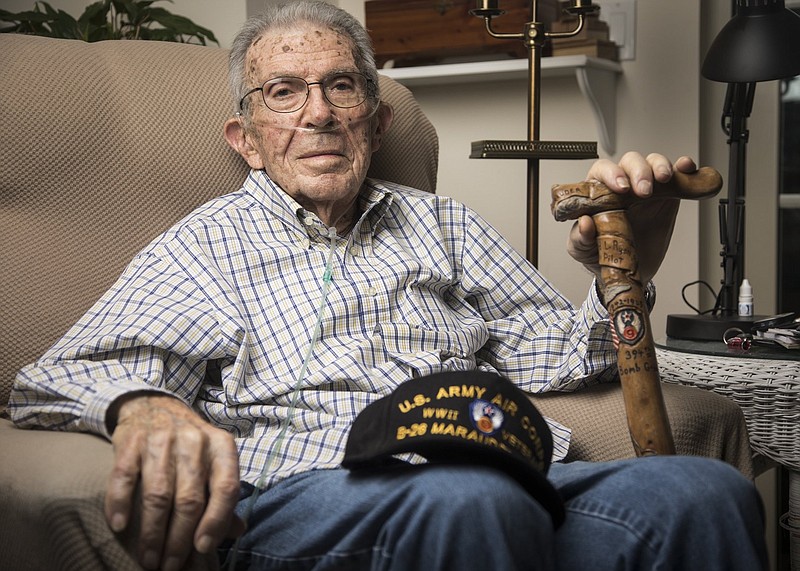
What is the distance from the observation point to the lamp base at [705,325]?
155 centimetres

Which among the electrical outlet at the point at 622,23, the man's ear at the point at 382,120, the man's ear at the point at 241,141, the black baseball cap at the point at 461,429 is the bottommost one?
the black baseball cap at the point at 461,429

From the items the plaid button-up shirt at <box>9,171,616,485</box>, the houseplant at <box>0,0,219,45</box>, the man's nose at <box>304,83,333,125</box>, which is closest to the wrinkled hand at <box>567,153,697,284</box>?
the plaid button-up shirt at <box>9,171,616,485</box>

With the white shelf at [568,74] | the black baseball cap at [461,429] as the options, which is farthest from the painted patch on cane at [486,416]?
the white shelf at [568,74]

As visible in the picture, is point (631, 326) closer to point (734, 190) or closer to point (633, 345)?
point (633, 345)

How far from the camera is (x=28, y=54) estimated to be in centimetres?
133

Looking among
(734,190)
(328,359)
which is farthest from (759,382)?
(328,359)

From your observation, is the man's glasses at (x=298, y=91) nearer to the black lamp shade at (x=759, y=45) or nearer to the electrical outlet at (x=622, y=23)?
the black lamp shade at (x=759, y=45)

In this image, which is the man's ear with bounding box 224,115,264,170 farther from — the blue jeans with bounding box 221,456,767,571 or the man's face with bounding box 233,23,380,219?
the blue jeans with bounding box 221,456,767,571

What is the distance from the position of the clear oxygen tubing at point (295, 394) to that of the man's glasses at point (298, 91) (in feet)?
0.58

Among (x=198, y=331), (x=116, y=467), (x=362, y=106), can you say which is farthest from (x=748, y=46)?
(x=116, y=467)

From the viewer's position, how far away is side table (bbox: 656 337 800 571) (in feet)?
4.58

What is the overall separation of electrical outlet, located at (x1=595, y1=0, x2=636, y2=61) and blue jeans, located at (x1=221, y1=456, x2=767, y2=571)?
4.28 feet

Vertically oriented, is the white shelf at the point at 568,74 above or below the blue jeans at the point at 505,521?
above

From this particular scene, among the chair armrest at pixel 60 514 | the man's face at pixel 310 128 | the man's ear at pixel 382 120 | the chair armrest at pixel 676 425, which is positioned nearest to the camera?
the chair armrest at pixel 60 514
